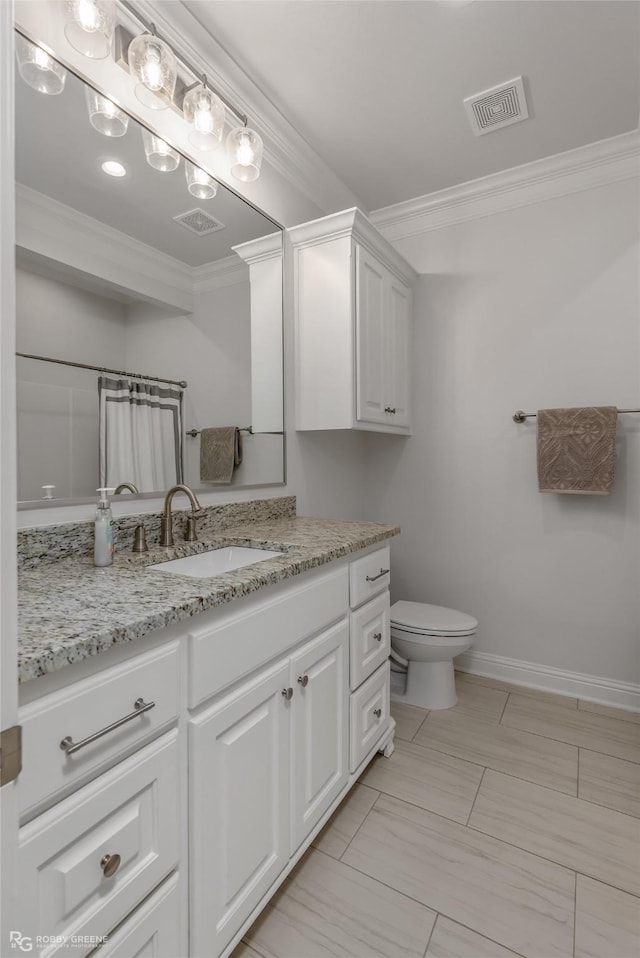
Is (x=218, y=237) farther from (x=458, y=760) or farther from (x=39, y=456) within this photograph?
(x=458, y=760)

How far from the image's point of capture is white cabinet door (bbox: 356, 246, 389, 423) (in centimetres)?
208

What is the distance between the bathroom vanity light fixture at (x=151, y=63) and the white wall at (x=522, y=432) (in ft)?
5.48

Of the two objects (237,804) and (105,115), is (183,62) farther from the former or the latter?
(237,804)

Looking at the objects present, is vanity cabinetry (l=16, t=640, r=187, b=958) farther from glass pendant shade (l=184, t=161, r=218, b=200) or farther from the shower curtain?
glass pendant shade (l=184, t=161, r=218, b=200)

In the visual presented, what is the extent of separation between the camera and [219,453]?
70.0 inches

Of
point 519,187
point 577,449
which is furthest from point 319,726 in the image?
point 519,187

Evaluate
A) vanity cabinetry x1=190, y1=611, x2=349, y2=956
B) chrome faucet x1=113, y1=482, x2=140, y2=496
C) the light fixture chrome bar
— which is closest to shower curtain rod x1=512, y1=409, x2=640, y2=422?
vanity cabinetry x1=190, y1=611, x2=349, y2=956

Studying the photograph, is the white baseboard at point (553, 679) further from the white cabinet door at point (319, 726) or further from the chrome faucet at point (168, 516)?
the chrome faucet at point (168, 516)

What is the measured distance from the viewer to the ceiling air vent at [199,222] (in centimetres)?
162

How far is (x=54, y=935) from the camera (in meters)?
0.66

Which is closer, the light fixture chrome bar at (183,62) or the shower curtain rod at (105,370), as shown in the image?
the shower curtain rod at (105,370)

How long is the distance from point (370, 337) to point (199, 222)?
89 cm

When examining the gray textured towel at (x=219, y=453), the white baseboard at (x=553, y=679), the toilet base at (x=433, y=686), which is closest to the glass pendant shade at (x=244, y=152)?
the gray textured towel at (x=219, y=453)

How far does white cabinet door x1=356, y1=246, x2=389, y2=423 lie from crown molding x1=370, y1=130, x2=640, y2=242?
0.63m
